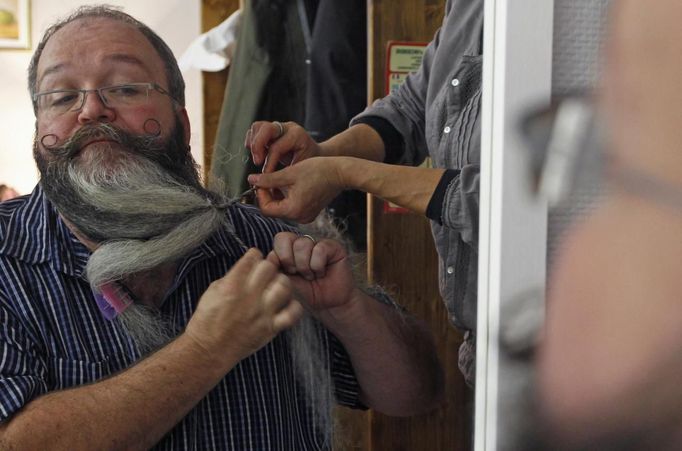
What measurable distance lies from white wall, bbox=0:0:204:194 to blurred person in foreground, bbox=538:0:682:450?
28.6 inches

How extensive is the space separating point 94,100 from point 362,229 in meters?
0.43

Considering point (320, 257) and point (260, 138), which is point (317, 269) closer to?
point (320, 257)

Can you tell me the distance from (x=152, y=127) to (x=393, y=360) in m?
0.48

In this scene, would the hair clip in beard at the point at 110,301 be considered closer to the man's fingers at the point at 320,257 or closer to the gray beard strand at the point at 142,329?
the gray beard strand at the point at 142,329

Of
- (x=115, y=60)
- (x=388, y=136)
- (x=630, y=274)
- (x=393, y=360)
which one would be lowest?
(x=393, y=360)

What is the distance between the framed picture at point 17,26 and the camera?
42.7 inches

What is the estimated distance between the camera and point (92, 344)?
37.9 inches

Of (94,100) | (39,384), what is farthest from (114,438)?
(94,100)

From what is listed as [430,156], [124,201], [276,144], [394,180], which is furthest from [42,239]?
[430,156]

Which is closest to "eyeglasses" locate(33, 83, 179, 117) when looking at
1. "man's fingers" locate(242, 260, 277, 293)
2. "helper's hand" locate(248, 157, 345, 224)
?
"helper's hand" locate(248, 157, 345, 224)

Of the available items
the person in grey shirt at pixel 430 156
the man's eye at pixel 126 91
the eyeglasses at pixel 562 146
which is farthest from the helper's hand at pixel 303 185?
the eyeglasses at pixel 562 146

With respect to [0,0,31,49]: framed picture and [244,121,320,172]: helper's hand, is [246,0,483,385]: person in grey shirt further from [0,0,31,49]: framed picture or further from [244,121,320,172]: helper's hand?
[0,0,31,49]: framed picture

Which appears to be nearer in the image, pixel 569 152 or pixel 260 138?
pixel 569 152

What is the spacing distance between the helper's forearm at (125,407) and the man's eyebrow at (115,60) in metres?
0.41
